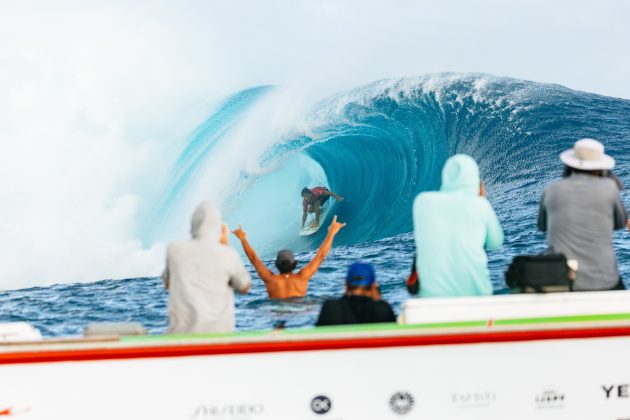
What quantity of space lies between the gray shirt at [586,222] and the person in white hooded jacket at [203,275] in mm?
1924

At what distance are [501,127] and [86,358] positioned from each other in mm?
21094

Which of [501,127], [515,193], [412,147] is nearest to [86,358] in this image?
[515,193]

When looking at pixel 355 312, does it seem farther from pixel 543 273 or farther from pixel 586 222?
pixel 586 222

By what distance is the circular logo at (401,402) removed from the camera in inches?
249

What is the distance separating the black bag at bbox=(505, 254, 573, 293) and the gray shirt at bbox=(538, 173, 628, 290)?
257mm

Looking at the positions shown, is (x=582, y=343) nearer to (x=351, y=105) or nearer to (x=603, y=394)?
(x=603, y=394)

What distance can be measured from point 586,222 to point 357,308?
1.48m

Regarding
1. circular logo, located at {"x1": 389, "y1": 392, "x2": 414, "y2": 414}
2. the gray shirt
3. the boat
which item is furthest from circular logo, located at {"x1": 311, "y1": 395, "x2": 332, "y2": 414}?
the gray shirt

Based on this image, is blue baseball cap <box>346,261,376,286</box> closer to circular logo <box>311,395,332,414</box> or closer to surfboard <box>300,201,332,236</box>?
circular logo <box>311,395,332,414</box>

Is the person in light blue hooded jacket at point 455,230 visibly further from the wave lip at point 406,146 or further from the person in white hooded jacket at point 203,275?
the wave lip at point 406,146

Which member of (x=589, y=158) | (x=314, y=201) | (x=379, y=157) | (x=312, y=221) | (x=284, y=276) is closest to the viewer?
(x=589, y=158)

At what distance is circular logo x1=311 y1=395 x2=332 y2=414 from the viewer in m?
6.29

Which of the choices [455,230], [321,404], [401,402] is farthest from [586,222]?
[321,404]

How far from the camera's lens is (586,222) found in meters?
6.62
